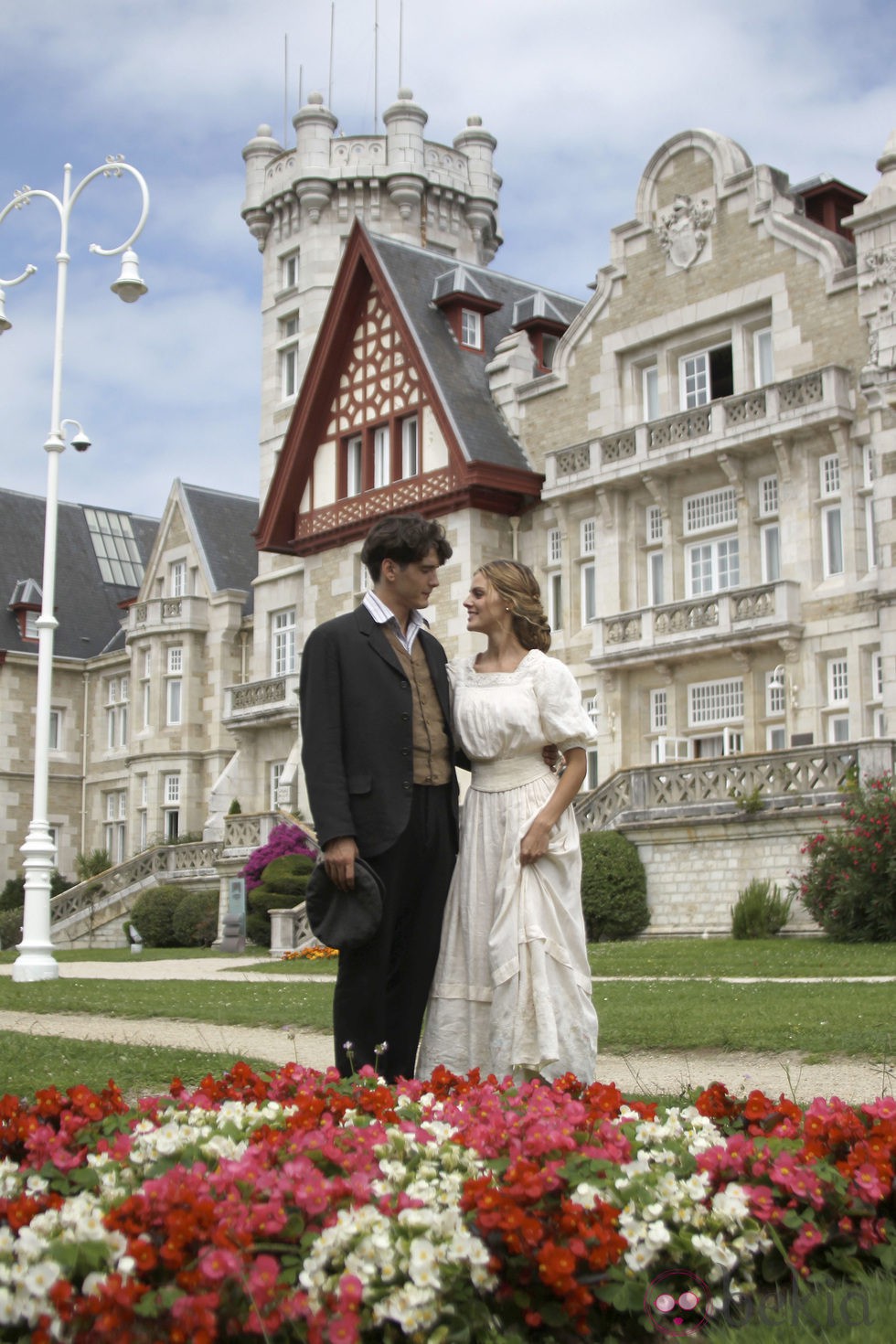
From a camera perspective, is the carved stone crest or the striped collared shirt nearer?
the striped collared shirt

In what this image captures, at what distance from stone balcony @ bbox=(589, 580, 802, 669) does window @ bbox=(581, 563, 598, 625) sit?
1.31 m

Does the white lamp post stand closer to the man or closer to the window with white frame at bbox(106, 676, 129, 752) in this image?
the man

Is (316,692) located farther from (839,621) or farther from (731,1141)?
(839,621)

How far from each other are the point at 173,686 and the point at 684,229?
21.1 meters

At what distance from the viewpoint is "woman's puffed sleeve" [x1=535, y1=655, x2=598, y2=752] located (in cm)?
539

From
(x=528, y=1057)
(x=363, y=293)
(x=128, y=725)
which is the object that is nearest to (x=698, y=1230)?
(x=528, y=1057)

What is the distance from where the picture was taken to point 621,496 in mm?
27781

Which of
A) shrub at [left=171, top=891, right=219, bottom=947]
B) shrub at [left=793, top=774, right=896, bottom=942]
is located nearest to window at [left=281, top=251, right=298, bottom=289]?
shrub at [left=171, top=891, right=219, bottom=947]

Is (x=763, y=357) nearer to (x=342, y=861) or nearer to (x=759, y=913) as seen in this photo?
(x=759, y=913)

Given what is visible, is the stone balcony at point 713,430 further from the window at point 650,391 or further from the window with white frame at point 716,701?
the window with white frame at point 716,701

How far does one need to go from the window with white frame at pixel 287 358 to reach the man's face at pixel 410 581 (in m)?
33.7

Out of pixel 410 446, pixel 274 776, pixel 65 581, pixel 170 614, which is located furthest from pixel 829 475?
pixel 65 581

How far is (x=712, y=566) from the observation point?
26.4 m

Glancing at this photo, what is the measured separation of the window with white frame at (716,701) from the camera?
2564 centimetres
